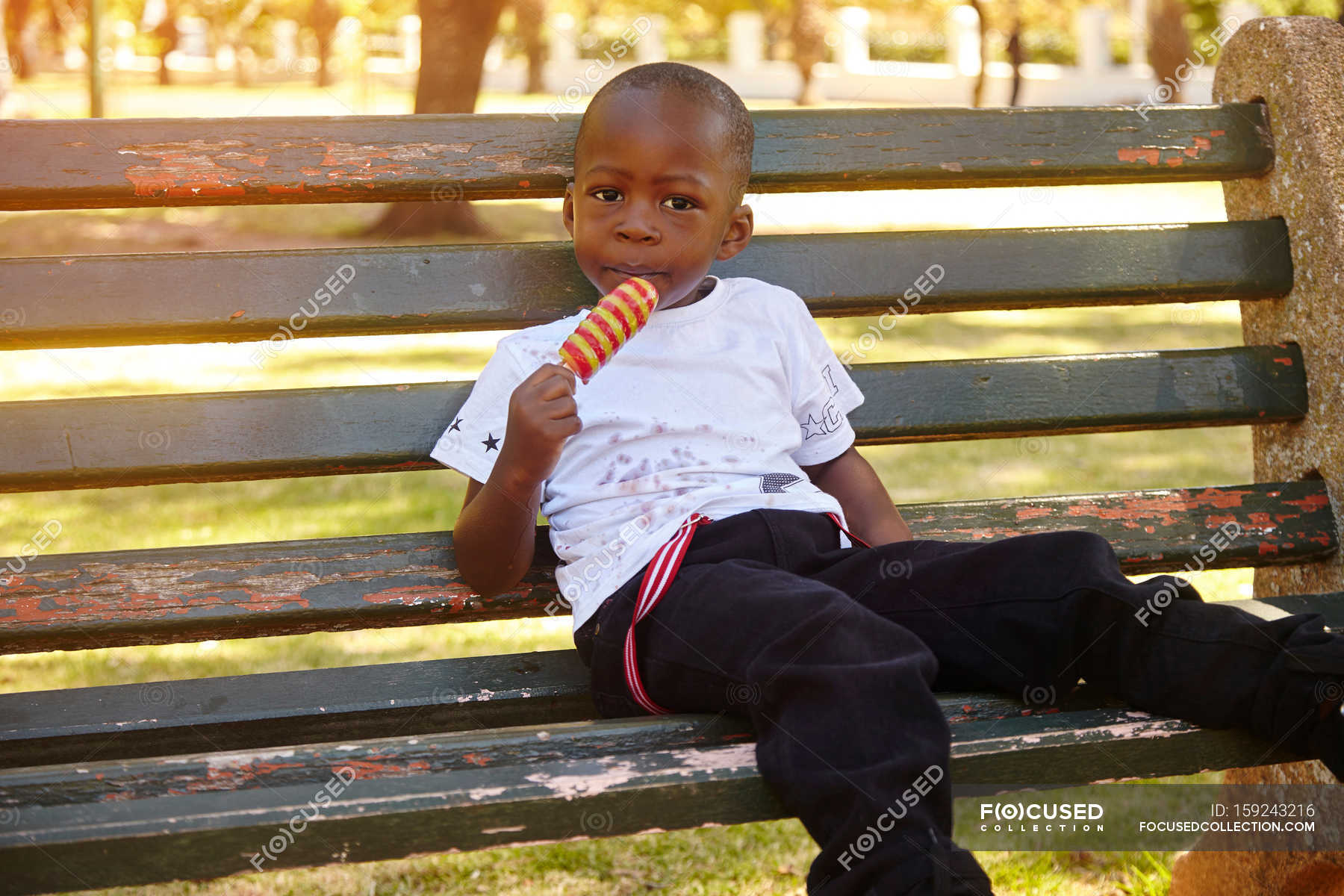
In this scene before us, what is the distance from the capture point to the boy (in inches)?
62.2

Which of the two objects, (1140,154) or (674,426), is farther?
(1140,154)

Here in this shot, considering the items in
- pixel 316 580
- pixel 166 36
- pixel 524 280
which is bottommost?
pixel 316 580

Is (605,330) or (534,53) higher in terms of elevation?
(534,53)

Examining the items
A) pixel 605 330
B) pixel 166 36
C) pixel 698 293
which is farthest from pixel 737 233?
pixel 166 36

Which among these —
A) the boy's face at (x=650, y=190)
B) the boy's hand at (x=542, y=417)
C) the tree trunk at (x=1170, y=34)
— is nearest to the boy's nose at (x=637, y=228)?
the boy's face at (x=650, y=190)

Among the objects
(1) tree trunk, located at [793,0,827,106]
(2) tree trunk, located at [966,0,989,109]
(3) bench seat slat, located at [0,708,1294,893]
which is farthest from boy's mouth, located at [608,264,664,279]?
(1) tree trunk, located at [793,0,827,106]

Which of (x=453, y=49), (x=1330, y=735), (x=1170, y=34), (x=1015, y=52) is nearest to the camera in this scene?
(x=1330, y=735)

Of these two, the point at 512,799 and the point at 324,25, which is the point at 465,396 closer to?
the point at 512,799

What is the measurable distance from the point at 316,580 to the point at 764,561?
75cm

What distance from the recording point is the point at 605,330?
188cm

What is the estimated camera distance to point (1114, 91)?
28828mm

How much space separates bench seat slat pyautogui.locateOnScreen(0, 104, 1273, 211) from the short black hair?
Result: 0.09 metres

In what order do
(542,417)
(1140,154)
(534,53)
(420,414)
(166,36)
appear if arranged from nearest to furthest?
1. (542,417)
2. (420,414)
3. (1140,154)
4. (534,53)
5. (166,36)

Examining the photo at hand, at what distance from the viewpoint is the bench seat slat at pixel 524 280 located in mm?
2145
